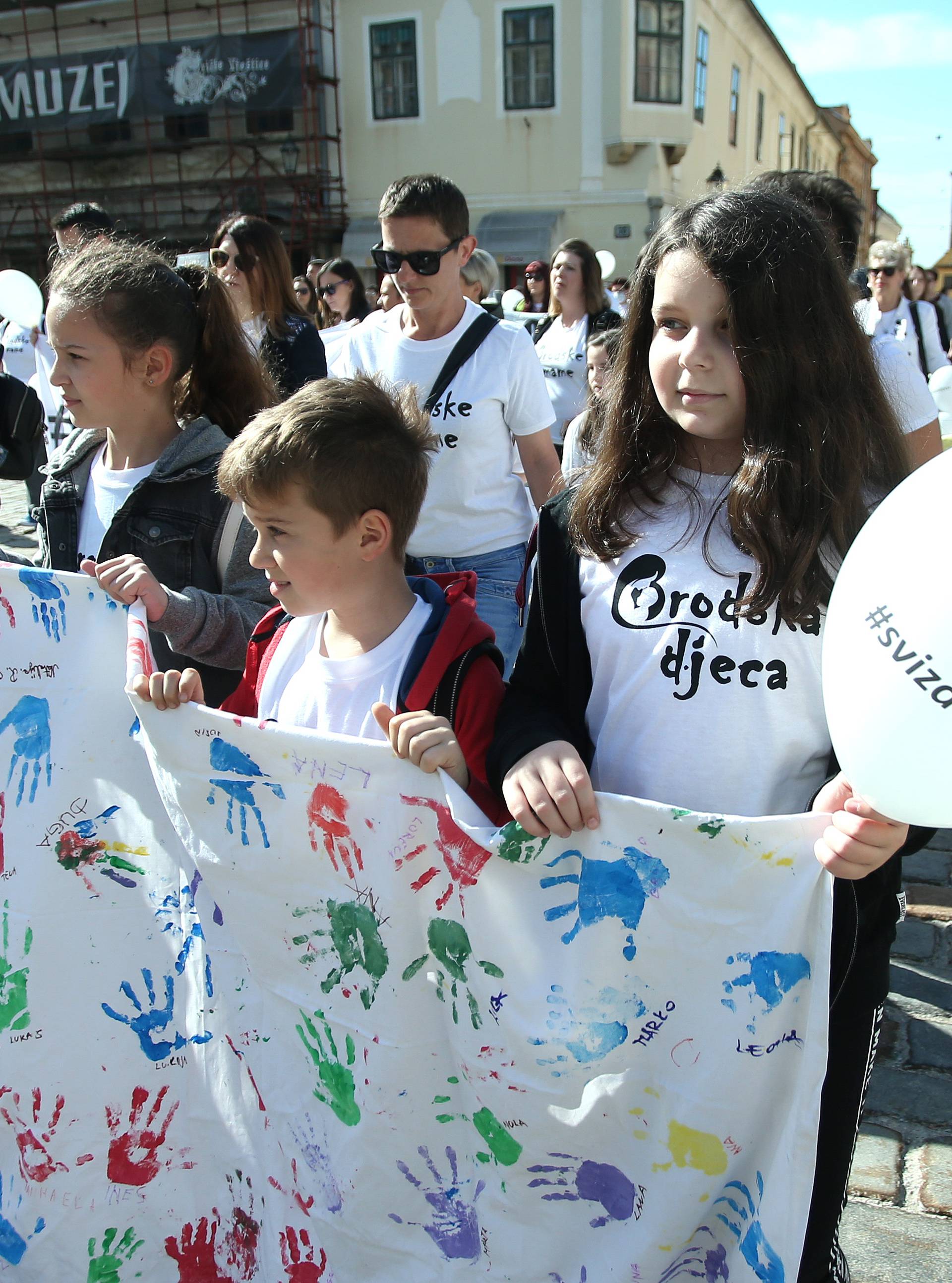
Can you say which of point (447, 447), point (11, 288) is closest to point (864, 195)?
point (11, 288)

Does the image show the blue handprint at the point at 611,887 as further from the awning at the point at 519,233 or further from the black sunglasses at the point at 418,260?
the awning at the point at 519,233

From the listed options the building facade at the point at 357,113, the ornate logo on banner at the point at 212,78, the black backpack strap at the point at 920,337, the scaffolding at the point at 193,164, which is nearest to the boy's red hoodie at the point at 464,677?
the black backpack strap at the point at 920,337

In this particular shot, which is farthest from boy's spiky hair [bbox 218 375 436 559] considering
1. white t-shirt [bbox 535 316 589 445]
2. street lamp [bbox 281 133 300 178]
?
street lamp [bbox 281 133 300 178]

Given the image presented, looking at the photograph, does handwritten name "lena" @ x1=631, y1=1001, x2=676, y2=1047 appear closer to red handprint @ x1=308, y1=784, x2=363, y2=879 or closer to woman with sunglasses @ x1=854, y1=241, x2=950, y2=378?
red handprint @ x1=308, y1=784, x2=363, y2=879

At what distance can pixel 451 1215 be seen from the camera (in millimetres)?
1599

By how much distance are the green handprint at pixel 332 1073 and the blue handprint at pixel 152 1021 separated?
0.92 ft

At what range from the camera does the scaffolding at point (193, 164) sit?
74.9 ft

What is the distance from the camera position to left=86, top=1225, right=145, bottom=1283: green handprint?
1.82 m

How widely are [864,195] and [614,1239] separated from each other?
194 ft

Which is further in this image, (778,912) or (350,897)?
(350,897)

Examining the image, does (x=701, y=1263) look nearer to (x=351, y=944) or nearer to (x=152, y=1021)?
(x=351, y=944)

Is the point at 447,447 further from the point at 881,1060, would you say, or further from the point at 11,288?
the point at 11,288

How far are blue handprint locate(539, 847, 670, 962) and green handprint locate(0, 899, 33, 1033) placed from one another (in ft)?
3.33

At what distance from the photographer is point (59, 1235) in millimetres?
1836
